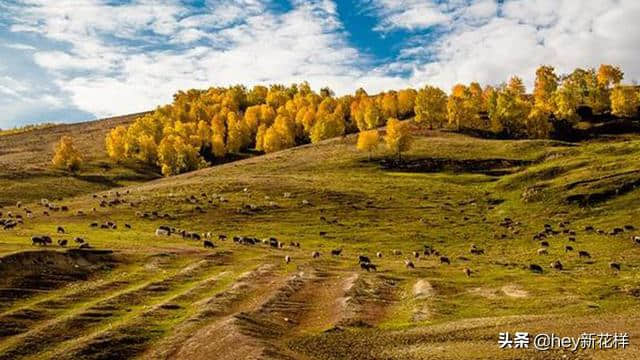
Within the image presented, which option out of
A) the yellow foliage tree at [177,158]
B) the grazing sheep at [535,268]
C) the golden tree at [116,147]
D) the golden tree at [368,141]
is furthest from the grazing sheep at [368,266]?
the golden tree at [116,147]

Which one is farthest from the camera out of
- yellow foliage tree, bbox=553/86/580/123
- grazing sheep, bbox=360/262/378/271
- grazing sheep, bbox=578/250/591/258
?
yellow foliage tree, bbox=553/86/580/123

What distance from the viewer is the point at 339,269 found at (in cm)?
6347

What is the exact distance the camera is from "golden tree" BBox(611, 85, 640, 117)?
630 ft

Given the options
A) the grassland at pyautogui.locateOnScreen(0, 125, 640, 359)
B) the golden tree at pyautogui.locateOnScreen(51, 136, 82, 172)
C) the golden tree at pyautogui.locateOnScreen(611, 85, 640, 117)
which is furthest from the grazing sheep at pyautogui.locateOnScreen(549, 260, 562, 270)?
the golden tree at pyautogui.locateOnScreen(611, 85, 640, 117)

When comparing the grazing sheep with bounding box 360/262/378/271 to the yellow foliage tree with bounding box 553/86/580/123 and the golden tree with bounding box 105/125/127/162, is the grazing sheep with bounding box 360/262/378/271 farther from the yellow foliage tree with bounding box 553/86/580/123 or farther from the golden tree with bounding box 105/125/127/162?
the yellow foliage tree with bounding box 553/86/580/123

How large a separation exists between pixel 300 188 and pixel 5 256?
250ft

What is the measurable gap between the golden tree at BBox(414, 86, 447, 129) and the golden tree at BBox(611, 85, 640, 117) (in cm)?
5279

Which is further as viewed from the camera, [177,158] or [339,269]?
[177,158]

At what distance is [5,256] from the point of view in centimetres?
4856

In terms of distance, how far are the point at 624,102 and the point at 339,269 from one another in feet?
529

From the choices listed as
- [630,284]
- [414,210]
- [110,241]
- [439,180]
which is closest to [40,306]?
[110,241]

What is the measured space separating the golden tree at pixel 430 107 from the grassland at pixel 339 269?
48.1 metres

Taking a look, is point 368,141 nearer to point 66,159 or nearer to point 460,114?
point 460,114

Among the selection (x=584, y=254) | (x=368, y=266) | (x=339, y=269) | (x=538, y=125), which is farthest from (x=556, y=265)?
(x=538, y=125)
